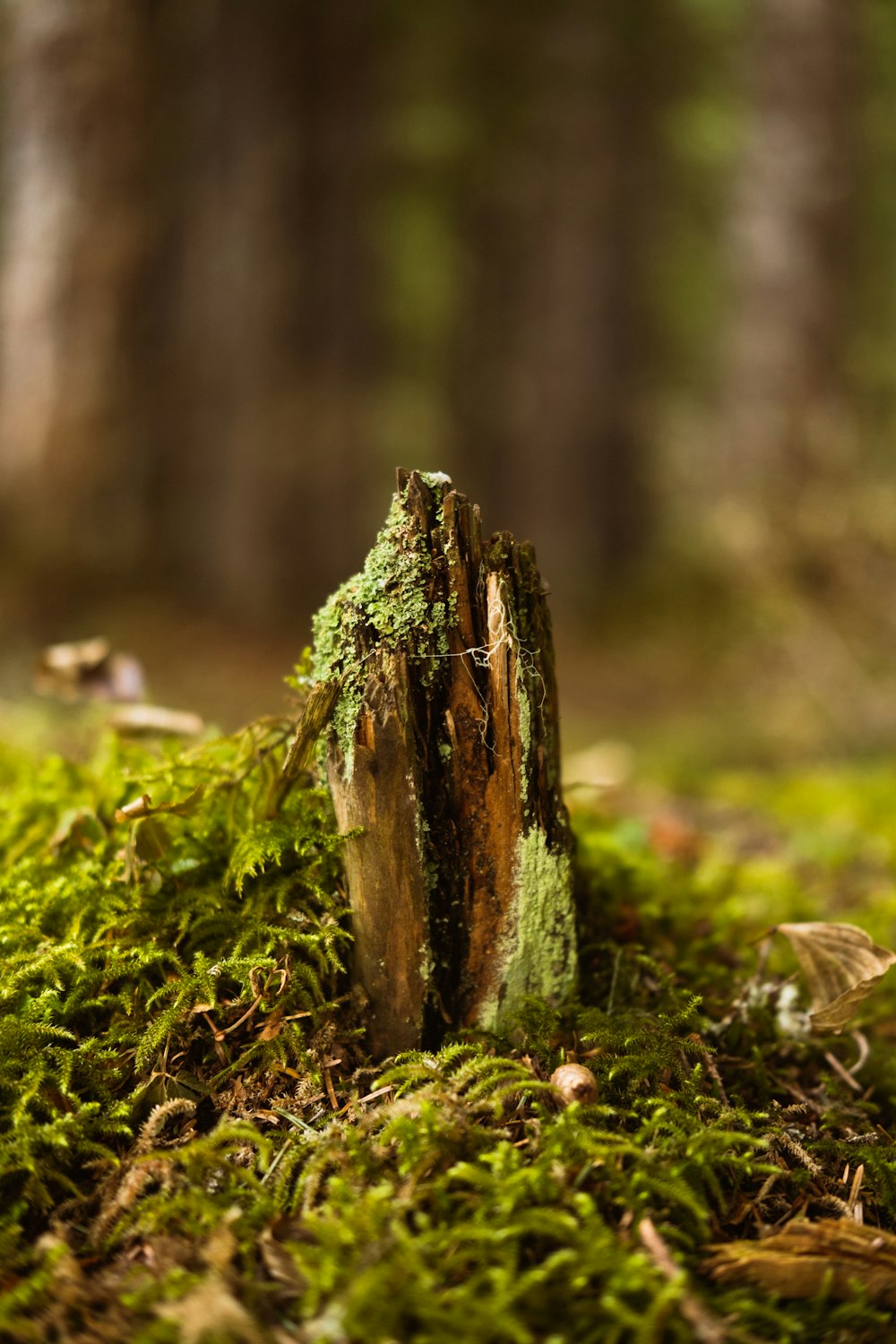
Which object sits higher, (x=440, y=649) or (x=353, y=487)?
(x=353, y=487)

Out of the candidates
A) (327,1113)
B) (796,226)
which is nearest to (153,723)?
(327,1113)

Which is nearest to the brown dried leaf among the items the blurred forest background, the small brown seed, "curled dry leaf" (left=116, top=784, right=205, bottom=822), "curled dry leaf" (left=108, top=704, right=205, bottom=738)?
the small brown seed

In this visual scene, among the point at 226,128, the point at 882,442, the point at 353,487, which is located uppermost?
the point at 226,128

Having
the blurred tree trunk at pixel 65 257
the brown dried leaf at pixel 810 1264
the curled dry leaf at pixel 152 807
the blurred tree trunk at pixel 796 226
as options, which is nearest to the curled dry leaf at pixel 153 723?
the curled dry leaf at pixel 152 807

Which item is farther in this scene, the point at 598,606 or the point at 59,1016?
the point at 598,606

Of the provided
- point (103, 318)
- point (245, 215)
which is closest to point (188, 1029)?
point (103, 318)

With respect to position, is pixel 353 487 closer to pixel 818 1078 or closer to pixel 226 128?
pixel 226 128
